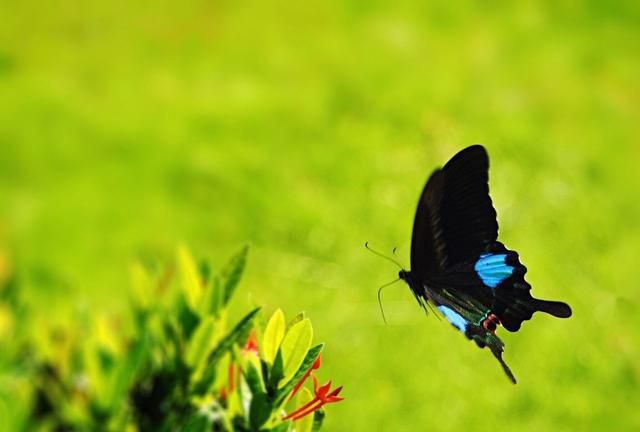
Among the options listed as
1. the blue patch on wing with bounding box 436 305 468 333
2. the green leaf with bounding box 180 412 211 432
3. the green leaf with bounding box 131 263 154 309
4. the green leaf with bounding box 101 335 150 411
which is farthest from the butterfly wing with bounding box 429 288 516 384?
the green leaf with bounding box 131 263 154 309

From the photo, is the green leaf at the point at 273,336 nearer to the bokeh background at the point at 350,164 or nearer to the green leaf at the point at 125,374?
the green leaf at the point at 125,374

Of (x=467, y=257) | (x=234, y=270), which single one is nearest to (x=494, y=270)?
(x=467, y=257)

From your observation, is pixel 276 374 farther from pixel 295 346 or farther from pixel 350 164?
pixel 350 164

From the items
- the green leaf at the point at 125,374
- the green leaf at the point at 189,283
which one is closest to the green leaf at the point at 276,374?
the green leaf at the point at 189,283

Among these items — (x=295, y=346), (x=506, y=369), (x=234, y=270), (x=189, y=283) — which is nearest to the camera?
(x=506, y=369)

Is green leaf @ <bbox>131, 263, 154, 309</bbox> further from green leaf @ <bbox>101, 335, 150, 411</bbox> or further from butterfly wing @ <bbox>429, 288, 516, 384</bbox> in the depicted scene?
butterfly wing @ <bbox>429, 288, 516, 384</bbox>

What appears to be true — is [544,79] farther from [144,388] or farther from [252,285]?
[144,388]

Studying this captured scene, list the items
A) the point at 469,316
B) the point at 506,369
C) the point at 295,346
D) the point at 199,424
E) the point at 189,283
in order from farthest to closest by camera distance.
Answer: the point at 189,283 < the point at 199,424 < the point at 295,346 < the point at 469,316 < the point at 506,369
